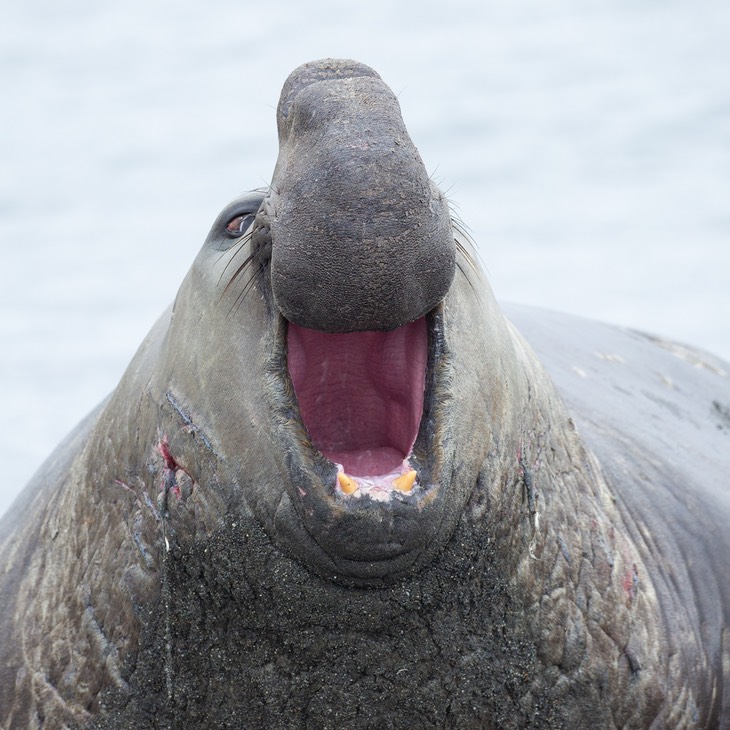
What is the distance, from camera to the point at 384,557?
9.50ft

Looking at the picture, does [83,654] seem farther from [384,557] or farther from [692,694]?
[692,694]

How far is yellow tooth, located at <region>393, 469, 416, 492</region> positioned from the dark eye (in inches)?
28.6

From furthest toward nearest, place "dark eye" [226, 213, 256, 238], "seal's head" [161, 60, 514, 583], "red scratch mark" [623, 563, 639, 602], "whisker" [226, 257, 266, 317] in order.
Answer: "red scratch mark" [623, 563, 639, 602] → "dark eye" [226, 213, 256, 238] → "whisker" [226, 257, 266, 317] → "seal's head" [161, 60, 514, 583]

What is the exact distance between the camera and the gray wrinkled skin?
9.00 ft

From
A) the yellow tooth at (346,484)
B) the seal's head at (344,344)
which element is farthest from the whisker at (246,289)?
the yellow tooth at (346,484)

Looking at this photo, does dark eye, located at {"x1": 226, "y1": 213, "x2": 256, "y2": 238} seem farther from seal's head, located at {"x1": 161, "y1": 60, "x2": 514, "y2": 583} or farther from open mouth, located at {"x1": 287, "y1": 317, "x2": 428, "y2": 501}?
open mouth, located at {"x1": 287, "y1": 317, "x2": 428, "y2": 501}

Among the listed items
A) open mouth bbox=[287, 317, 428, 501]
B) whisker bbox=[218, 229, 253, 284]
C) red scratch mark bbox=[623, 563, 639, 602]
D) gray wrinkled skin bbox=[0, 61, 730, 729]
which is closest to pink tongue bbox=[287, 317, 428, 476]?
open mouth bbox=[287, 317, 428, 501]

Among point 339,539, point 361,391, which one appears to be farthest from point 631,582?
point 339,539

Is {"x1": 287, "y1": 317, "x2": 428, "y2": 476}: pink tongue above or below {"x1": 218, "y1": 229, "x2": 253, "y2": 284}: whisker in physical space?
below

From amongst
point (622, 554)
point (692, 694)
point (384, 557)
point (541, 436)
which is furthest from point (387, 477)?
point (692, 694)

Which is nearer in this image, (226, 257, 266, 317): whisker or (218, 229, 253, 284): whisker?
(226, 257, 266, 317): whisker

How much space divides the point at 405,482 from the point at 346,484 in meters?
0.11

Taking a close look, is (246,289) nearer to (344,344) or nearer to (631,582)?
(344,344)

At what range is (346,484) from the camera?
9.27 ft
